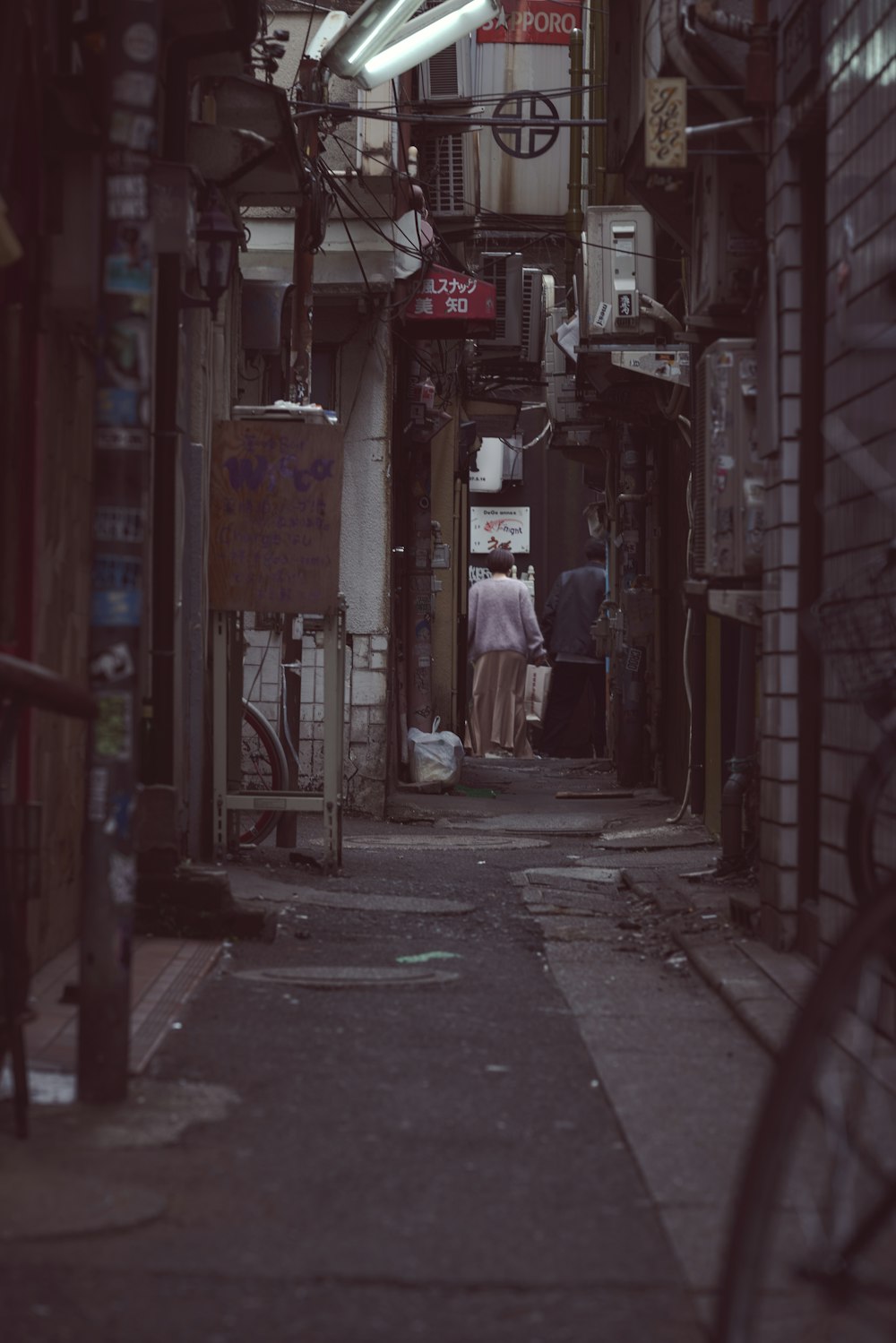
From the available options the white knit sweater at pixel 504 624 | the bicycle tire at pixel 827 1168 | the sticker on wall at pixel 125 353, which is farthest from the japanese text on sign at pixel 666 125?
the white knit sweater at pixel 504 624

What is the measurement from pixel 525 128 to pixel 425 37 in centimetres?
682

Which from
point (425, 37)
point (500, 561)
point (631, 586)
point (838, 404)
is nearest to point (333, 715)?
point (838, 404)

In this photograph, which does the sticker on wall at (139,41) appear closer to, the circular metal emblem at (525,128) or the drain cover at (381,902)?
the drain cover at (381,902)

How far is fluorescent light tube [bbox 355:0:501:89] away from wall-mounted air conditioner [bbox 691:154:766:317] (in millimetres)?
3764

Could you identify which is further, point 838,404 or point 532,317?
point 532,317

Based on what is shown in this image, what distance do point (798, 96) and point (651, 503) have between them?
1016 cm

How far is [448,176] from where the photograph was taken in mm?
17531

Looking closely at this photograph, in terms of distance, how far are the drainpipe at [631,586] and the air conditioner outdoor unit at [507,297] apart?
3.78 metres

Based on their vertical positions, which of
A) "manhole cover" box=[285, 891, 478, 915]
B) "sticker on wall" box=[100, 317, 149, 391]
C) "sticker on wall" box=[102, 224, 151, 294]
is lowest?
"manhole cover" box=[285, 891, 478, 915]

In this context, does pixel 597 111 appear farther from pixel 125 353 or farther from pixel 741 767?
pixel 125 353

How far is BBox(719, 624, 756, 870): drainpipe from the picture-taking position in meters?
9.19

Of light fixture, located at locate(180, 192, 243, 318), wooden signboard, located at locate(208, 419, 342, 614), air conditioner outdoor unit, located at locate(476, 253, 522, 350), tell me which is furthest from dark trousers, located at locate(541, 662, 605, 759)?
light fixture, located at locate(180, 192, 243, 318)

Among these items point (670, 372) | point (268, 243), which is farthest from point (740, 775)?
point (268, 243)

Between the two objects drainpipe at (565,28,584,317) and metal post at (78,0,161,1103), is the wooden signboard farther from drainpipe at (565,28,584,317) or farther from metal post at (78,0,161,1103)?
drainpipe at (565,28,584,317)
